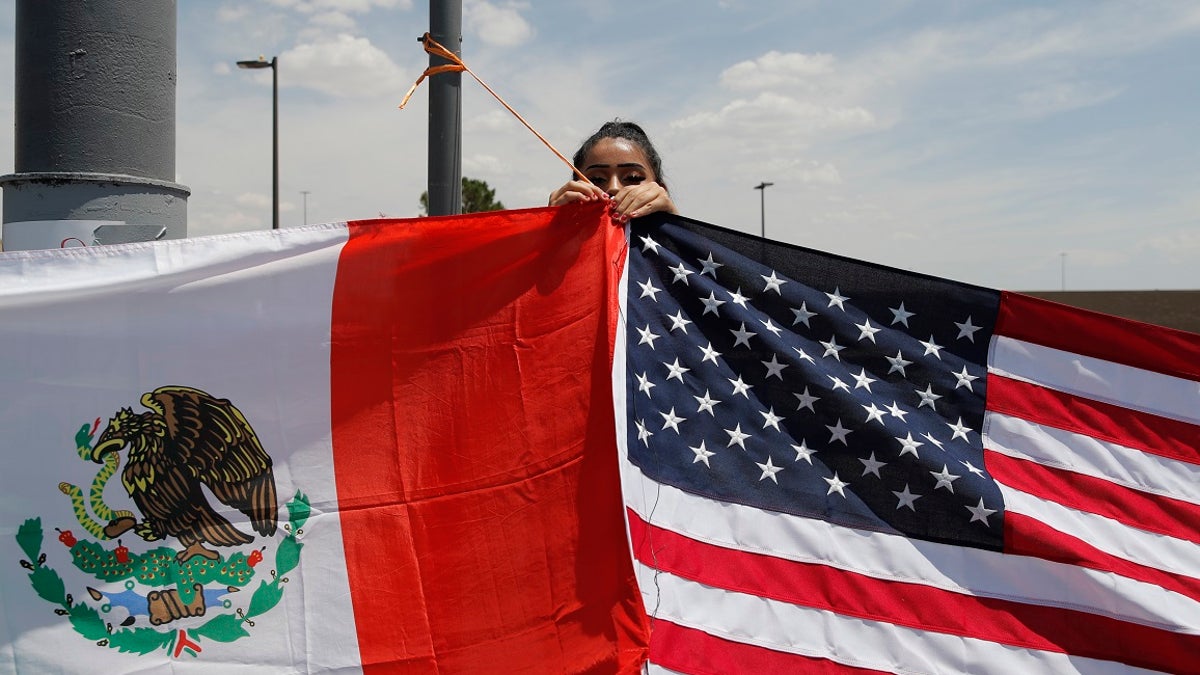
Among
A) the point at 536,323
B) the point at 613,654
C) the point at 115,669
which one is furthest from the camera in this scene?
the point at 536,323

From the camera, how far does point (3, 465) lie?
2.50m

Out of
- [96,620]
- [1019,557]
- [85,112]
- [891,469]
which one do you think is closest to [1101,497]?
[1019,557]

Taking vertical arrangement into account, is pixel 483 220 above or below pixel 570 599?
above

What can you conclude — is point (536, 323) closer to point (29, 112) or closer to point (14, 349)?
point (14, 349)

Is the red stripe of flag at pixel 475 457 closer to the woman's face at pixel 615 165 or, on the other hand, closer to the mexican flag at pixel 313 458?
the mexican flag at pixel 313 458

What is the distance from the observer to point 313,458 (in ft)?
8.87

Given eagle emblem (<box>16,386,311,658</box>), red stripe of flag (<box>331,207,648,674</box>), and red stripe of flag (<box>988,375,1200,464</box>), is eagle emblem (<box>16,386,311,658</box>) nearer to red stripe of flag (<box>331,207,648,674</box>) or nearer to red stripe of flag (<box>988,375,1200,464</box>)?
red stripe of flag (<box>331,207,648,674</box>)

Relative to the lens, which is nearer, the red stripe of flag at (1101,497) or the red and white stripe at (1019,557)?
the red and white stripe at (1019,557)

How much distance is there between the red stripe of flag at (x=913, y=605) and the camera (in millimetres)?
2895

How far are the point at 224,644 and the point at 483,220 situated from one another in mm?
1479

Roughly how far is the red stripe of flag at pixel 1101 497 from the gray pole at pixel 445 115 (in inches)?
97.6

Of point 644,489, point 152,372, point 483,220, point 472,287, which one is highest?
point 483,220

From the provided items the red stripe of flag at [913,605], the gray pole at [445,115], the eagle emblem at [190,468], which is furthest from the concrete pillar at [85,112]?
the red stripe of flag at [913,605]

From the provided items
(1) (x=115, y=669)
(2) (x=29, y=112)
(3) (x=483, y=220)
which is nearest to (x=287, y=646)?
(1) (x=115, y=669)
